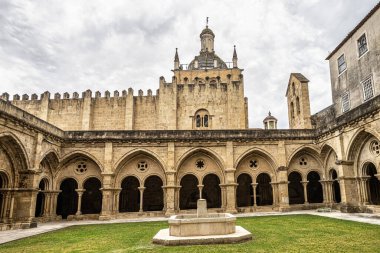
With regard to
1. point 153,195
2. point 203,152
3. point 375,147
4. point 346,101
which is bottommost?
point 153,195

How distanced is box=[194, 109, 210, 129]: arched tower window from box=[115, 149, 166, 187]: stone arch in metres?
8.85

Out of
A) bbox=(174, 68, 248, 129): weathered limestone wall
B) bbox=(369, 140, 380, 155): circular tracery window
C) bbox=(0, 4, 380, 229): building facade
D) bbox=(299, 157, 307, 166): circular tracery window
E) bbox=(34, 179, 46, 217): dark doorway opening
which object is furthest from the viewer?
bbox=(174, 68, 248, 129): weathered limestone wall

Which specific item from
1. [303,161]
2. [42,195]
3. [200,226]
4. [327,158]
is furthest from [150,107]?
[200,226]

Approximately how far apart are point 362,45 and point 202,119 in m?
14.6

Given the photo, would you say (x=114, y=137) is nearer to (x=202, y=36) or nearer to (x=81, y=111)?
(x=81, y=111)

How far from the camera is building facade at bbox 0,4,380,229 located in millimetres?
16000

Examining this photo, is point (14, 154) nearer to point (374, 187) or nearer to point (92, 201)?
point (92, 201)

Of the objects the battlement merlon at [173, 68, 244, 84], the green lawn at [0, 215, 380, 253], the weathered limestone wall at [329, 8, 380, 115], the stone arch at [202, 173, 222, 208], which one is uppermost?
the battlement merlon at [173, 68, 244, 84]

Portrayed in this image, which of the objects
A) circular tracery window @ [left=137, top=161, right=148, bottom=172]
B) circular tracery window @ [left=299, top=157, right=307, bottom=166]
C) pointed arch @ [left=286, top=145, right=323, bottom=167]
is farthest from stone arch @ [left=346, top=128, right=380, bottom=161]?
circular tracery window @ [left=137, top=161, right=148, bottom=172]

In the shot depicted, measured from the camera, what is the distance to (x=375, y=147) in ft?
52.7

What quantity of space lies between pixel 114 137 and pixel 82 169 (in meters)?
3.24

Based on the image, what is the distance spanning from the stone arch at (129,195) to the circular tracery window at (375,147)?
54.1ft

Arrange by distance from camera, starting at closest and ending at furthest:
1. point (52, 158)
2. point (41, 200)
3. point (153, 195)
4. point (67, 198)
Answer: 1. point (52, 158)
2. point (41, 200)
3. point (67, 198)
4. point (153, 195)

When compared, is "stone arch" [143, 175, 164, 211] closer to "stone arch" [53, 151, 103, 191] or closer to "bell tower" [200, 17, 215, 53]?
"stone arch" [53, 151, 103, 191]
